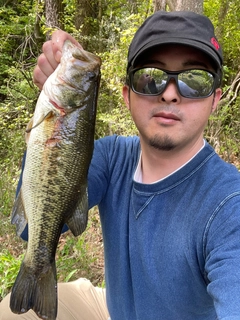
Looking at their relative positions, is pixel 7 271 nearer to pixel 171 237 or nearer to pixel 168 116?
pixel 171 237

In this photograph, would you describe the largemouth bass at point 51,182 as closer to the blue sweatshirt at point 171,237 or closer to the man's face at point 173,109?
the blue sweatshirt at point 171,237

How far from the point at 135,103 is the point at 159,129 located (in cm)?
21

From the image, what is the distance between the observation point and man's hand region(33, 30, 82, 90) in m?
1.60

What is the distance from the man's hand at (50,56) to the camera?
1596 mm

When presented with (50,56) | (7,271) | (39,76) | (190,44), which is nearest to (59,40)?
(50,56)

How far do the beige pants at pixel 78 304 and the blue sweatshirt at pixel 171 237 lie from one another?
0.70 metres

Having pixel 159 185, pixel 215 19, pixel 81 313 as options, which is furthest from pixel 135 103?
pixel 215 19

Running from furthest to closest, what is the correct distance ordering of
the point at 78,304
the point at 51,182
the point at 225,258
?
the point at 78,304
the point at 51,182
the point at 225,258

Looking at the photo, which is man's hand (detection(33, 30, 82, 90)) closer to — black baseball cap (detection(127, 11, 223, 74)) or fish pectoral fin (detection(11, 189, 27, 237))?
black baseball cap (detection(127, 11, 223, 74))

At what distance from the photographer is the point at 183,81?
1.56m

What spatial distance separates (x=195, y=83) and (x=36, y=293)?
50.5 inches

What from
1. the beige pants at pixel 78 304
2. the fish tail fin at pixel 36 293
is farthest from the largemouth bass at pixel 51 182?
the beige pants at pixel 78 304

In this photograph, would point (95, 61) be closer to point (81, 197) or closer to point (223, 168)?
point (81, 197)

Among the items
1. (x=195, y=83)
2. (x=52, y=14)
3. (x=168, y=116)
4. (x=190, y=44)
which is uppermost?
(x=52, y=14)
